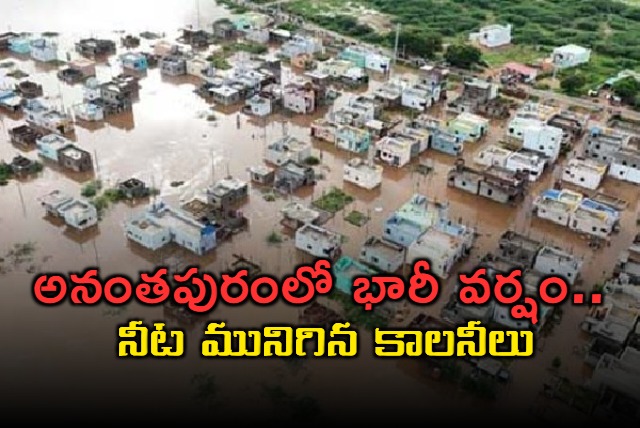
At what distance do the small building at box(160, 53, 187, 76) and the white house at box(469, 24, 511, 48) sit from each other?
21.3 metres

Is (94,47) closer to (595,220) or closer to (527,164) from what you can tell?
(527,164)

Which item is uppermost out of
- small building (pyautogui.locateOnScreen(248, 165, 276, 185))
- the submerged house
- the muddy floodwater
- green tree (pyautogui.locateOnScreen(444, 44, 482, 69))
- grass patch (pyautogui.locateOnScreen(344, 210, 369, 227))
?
green tree (pyautogui.locateOnScreen(444, 44, 482, 69))

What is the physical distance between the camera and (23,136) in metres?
34.5

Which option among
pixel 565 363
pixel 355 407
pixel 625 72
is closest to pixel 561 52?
pixel 625 72

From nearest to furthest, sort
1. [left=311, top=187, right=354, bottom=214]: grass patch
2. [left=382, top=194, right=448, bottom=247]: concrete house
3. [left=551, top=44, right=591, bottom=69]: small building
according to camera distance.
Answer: [left=382, top=194, right=448, bottom=247]: concrete house, [left=311, top=187, right=354, bottom=214]: grass patch, [left=551, top=44, right=591, bottom=69]: small building

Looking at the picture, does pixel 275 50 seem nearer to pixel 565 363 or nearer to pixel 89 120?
pixel 89 120

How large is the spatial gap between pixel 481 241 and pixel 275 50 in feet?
83.9

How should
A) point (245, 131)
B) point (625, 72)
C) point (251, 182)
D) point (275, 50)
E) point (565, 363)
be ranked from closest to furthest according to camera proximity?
point (565, 363), point (251, 182), point (245, 131), point (625, 72), point (275, 50)

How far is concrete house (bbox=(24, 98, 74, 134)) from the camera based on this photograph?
117 ft

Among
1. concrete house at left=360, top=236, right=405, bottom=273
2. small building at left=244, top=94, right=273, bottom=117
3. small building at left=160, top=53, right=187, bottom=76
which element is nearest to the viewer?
concrete house at left=360, top=236, right=405, bottom=273

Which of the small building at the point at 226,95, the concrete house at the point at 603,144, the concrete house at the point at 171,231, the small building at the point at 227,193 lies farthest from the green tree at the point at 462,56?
the concrete house at the point at 171,231

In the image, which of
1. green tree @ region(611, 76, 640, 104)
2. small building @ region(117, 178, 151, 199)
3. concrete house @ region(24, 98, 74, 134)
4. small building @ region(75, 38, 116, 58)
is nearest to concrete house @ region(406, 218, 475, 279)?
small building @ region(117, 178, 151, 199)

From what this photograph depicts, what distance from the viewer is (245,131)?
121ft

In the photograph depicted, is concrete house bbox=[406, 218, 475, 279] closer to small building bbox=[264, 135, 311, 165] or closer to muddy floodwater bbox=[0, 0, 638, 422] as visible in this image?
muddy floodwater bbox=[0, 0, 638, 422]
